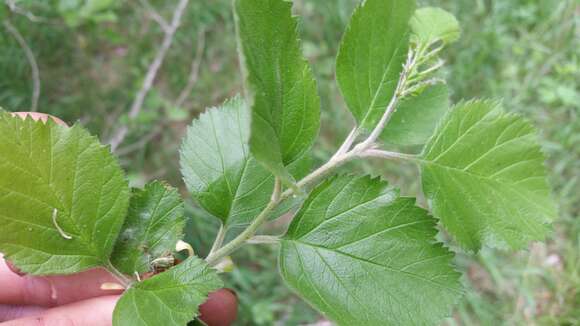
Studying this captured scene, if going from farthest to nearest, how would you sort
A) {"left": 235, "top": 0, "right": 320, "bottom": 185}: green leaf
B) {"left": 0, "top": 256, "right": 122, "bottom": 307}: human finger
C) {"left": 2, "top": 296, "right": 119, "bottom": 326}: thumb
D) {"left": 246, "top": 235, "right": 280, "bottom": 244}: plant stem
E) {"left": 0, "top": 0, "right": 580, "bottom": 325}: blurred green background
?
{"left": 0, "top": 0, "right": 580, "bottom": 325}: blurred green background
{"left": 0, "top": 256, "right": 122, "bottom": 307}: human finger
{"left": 2, "top": 296, "right": 119, "bottom": 326}: thumb
{"left": 246, "top": 235, "right": 280, "bottom": 244}: plant stem
{"left": 235, "top": 0, "right": 320, "bottom": 185}: green leaf


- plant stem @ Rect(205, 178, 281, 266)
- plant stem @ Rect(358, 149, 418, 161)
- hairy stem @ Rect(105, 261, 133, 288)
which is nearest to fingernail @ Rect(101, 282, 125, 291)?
hairy stem @ Rect(105, 261, 133, 288)

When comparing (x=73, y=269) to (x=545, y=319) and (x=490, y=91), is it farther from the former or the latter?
(x=490, y=91)

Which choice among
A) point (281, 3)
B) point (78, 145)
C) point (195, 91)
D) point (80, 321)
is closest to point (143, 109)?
point (195, 91)

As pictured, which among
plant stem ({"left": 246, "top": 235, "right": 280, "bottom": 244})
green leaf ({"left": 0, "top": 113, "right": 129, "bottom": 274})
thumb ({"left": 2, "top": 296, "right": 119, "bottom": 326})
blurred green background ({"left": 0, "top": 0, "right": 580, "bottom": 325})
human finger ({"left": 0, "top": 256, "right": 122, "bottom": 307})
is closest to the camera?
green leaf ({"left": 0, "top": 113, "right": 129, "bottom": 274})

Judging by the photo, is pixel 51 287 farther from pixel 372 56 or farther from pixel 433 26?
pixel 433 26

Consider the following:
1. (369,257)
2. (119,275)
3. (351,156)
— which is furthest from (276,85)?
(119,275)

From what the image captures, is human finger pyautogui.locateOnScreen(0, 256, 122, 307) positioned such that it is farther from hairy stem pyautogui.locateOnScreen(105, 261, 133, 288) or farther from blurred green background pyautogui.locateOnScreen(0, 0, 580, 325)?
blurred green background pyautogui.locateOnScreen(0, 0, 580, 325)

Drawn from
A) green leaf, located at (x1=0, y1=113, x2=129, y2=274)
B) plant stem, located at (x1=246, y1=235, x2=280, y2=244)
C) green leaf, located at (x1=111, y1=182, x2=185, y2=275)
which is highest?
green leaf, located at (x1=0, y1=113, x2=129, y2=274)
